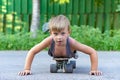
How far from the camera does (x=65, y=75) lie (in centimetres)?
271

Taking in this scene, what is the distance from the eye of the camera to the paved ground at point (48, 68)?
2604 mm

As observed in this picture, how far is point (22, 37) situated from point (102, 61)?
8.54ft

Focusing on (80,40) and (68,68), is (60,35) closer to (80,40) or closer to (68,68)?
(68,68)

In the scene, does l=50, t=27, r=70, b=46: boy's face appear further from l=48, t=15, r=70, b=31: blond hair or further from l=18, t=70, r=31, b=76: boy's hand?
l=18, t=70, r=31, b=76: boy's hand

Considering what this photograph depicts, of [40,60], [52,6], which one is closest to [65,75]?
[40,60]

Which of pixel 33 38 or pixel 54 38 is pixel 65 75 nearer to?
pixel 54 38

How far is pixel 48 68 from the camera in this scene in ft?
9.98

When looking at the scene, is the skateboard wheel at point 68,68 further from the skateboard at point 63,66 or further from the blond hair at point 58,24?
the blond hair at point 58,24

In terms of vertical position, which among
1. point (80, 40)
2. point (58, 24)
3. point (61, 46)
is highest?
point (58, 24)

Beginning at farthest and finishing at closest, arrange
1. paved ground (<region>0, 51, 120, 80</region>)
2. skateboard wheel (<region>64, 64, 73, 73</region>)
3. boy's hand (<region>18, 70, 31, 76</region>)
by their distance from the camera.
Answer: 1. skateboard wheel (<region>64, 64, 73, 73</region>)
2. boy's hand (<region>18, 70, 31, 76</region>)
3. paved ground (<region>0, 51, 120, 80</region>)

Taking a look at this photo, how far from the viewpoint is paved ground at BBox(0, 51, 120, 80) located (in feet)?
8.54

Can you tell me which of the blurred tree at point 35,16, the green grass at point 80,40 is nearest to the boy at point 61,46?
the green grass at point 80,40

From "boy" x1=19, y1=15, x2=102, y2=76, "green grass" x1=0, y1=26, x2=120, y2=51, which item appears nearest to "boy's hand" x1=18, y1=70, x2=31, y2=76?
"boy" x1=19, y1=15, x2=102, y2=76

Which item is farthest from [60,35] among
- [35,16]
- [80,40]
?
[35,16]
